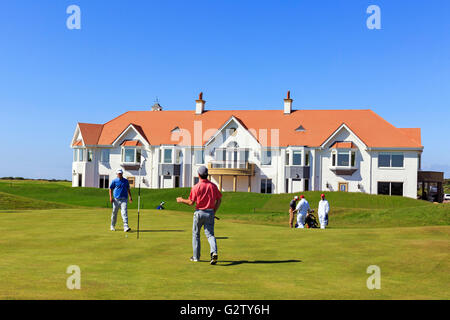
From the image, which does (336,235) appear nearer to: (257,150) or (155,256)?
(155,256)

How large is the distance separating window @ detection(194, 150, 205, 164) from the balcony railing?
7.17 ft

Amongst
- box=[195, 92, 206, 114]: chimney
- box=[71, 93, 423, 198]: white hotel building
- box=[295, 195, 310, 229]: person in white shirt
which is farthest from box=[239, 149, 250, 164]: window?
box=[295, 195, 310, 229]: person in white shirt

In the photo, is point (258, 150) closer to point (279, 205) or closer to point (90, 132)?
point (279, 205)

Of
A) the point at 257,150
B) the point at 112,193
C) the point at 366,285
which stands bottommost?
the point at 366,285

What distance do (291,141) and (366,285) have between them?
60457 mm

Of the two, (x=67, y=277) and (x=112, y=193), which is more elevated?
(x=112, y=193)

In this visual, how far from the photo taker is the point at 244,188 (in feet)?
236

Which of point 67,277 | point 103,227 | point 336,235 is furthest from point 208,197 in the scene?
point 103,227

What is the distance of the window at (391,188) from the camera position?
66500mm

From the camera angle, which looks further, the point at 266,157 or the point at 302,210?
the point at 266,157

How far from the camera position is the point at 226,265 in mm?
12914

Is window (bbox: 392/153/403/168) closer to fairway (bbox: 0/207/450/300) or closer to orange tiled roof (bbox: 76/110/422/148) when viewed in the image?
orange tiled roof (bbox: 76/110/422/148)

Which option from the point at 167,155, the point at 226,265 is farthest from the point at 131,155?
the point at 226,265

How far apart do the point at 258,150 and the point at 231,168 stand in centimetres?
470
